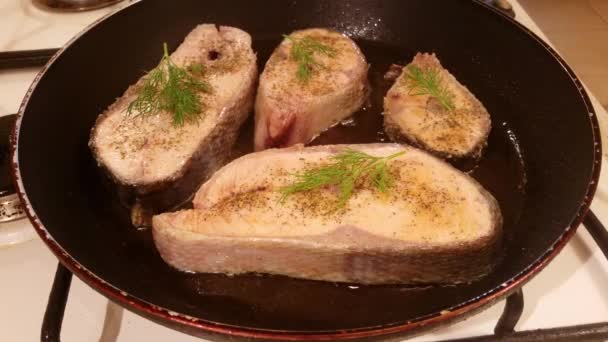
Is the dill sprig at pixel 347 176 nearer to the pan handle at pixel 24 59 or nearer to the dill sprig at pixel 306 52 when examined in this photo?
the dill sprig at pixel 306 52

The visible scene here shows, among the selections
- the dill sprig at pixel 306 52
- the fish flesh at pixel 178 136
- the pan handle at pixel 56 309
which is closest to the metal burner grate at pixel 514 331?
the pan handle at pixel 56 309

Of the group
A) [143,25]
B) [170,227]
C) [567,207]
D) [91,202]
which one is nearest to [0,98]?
[143,25]

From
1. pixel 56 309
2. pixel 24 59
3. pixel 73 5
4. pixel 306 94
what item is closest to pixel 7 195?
pixel 56 309

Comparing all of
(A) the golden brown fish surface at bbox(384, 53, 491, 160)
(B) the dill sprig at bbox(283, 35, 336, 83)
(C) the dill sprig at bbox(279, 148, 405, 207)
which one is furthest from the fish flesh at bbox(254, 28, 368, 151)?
(C) the dill sprig at bbox(279, 148, 405, 207)

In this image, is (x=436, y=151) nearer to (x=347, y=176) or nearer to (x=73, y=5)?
(x=347, y=176)

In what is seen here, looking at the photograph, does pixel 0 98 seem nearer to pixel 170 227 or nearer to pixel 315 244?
pixel 170 227
